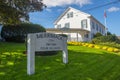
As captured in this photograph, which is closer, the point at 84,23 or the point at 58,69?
the point at 58,69

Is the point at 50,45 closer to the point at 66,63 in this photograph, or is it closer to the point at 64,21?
the point at 66,63

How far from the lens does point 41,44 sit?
10531 mm

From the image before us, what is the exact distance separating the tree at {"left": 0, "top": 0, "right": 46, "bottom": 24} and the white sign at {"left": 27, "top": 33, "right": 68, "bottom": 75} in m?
3.92

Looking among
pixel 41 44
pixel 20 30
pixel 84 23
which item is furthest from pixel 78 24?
pixel 41 44

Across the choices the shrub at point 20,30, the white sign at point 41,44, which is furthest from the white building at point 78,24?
the white sign at point 41,44

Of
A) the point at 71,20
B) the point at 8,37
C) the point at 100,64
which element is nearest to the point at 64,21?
the point at 71,20

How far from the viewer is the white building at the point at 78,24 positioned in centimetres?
4494

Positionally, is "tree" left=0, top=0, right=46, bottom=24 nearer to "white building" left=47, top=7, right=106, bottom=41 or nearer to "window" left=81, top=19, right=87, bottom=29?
"white building" left=47, top=7, right=106, bottom=41

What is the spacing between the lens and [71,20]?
50375 millimetres

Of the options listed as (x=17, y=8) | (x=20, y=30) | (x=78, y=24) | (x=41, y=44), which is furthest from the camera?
(x=78, y=24)

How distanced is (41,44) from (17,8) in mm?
4835

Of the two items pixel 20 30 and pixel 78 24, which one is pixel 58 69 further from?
pixel 78 24

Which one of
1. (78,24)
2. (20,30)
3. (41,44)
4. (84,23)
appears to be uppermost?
(84,23)

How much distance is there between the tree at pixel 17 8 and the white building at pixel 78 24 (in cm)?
2728
